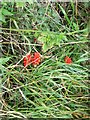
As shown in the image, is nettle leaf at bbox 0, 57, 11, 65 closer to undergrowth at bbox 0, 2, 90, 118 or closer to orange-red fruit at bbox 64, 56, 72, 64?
undergrowth at bbox 0, 2, 90, 118

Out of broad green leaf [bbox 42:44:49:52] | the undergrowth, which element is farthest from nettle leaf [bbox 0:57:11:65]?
broad green leaf [bbox 42:44:49:52]

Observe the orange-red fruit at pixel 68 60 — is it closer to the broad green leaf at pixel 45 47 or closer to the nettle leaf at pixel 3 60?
the broad green leaf at pixel 45 47

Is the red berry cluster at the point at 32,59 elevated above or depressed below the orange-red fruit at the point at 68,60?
above

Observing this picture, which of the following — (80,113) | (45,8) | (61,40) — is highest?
(45,8)

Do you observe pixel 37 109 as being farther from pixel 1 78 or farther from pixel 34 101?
pixel 1 78

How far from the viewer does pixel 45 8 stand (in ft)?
3.82

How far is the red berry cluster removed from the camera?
117 centimetres

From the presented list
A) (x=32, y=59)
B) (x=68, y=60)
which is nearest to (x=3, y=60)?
(x=32, y=59)

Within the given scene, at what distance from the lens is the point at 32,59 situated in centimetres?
117

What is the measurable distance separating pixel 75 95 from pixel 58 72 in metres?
0.12

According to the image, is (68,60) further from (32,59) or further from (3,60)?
(3,60)

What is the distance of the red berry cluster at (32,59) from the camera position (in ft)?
3.82

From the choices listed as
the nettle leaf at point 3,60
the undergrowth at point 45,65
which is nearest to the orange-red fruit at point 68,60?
the undergrowth at point 45,65

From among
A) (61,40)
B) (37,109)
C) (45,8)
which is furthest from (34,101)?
(45,8)
